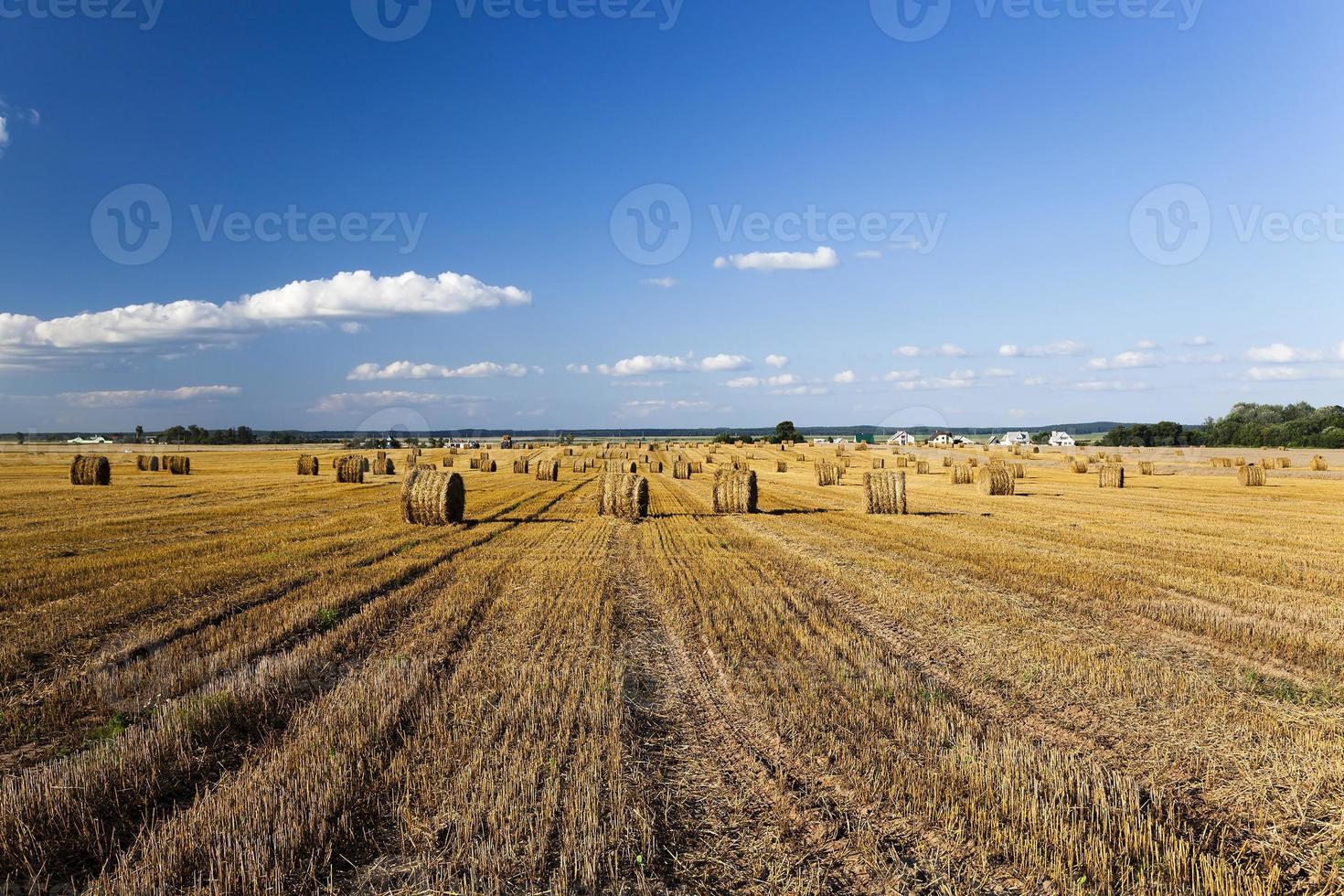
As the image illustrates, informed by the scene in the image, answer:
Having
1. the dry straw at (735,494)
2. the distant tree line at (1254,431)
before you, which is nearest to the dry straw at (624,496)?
the dry straw at (735,494)

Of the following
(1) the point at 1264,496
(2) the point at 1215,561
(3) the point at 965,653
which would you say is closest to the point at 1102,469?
(1) the point at 1264,496

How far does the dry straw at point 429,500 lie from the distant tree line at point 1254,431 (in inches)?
3267

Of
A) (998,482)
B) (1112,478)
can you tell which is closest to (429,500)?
(998,482)

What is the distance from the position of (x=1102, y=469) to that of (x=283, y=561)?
36.7m

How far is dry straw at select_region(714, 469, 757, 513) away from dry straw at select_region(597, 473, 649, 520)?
275cm

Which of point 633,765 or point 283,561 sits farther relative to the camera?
point 283,561

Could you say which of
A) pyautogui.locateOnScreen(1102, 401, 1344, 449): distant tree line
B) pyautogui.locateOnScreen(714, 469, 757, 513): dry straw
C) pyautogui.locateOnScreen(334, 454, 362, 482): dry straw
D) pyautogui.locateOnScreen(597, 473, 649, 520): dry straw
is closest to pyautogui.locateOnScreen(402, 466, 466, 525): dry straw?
pyautogui.locateOnScreen(597, 473, 649, 520): dry straw

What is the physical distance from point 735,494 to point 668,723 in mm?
17411

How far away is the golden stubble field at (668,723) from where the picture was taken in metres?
4.23

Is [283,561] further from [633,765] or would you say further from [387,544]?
[633,765]

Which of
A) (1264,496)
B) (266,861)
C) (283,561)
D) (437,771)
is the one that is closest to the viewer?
(266,861)

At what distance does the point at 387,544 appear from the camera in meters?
15.7

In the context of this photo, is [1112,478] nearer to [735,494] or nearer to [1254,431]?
[735,494]

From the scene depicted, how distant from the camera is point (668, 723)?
20.7ft
